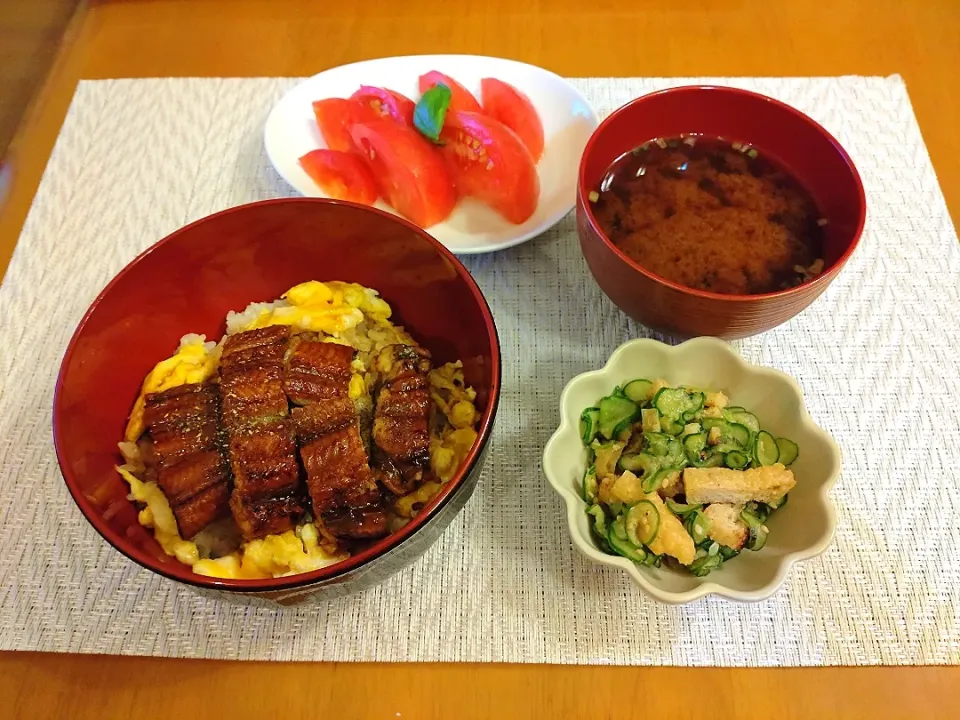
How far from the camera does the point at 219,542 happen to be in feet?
3.35

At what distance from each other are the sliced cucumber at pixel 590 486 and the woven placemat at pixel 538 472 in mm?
131

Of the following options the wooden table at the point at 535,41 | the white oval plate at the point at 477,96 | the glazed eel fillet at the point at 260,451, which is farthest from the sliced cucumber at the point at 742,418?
the wooden table at the point at 535,41

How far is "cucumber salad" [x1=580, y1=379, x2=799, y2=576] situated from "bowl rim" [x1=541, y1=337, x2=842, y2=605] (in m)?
0.04

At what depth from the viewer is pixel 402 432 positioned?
102cm

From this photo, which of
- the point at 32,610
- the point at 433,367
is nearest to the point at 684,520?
the point at 433,367

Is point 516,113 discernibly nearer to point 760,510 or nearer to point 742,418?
point 742,418

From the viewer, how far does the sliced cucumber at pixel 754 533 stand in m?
0.97

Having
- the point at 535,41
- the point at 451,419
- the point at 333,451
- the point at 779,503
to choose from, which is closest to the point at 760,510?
the point at 779,503

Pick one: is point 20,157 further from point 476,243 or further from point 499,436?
point 499,436

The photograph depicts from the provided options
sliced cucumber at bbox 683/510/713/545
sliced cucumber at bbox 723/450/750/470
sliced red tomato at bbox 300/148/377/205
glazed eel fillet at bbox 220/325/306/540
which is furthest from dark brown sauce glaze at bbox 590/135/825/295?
glazed eel fillet at bbox 220/325/306/540

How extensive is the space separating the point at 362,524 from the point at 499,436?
328 mm

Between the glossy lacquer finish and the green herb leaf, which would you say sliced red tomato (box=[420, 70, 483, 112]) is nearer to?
the green herb leaf

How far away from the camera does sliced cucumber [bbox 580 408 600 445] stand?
1052 millimetres

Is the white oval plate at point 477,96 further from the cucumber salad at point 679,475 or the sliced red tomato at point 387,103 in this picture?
the cucumber salad at point 679,475
